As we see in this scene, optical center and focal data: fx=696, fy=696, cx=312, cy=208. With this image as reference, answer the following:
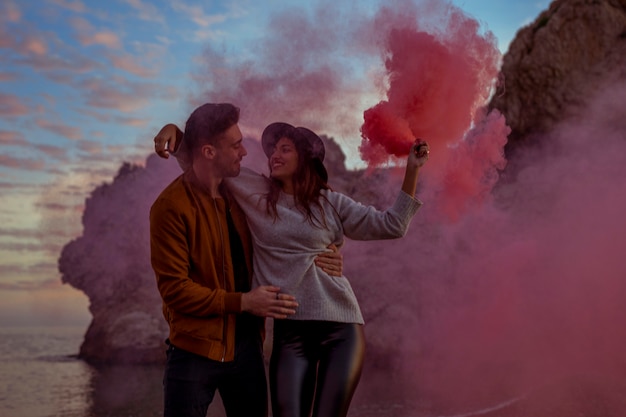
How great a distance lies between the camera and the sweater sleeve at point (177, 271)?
9.60ft

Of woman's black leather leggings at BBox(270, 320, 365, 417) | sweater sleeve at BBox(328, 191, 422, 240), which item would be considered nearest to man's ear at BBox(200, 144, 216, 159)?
sweater sleeve at BBox(328, 191, 422, 240)

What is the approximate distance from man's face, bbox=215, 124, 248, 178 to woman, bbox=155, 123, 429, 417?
12 centimetres

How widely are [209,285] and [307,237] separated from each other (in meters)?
0.49

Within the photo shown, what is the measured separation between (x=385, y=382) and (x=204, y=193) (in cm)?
622

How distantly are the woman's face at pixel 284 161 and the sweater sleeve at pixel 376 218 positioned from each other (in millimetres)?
232

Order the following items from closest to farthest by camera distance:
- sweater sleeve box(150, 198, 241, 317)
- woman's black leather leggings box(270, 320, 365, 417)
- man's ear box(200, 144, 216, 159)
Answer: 1. sweater sleeve box(150, 198, 241, 317)
2. woman's black leather leggings box(270, 320, 365, 417)
3. man's ear box(200, 144, 216, 159)

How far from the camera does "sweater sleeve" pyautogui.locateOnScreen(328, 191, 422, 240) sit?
3236 millimetres

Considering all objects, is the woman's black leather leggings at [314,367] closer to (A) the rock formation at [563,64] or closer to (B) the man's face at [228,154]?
(B) the man's face at [228,154]

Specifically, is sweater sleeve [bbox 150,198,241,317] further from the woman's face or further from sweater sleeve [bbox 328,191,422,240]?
sweater sleeve [bbox 328,191,422,240]

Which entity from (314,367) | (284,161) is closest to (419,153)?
(284,161)

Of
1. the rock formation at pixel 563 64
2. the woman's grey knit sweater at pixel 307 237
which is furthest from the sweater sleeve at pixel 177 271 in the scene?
the rock formation at pixel 563 64

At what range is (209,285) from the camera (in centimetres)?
306

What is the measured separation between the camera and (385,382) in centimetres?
880

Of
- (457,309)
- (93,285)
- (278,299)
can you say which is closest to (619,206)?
(457,309)
